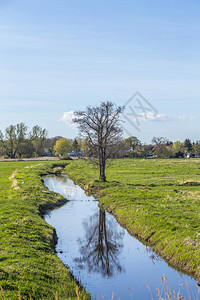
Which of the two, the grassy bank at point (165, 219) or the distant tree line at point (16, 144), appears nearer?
the grassy bank at point (165, 219)

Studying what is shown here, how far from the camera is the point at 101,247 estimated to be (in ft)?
63.2

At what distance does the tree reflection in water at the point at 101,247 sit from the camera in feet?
52.4

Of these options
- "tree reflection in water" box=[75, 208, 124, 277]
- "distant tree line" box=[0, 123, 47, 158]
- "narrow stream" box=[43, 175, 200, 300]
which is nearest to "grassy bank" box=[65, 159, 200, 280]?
"narrow stream" box=[43, 175, 200, 300]

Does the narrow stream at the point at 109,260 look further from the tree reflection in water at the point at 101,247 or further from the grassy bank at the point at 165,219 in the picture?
the grassy bank at the point at 165,219

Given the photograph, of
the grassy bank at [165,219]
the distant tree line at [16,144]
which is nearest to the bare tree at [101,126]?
the grassy bank at [165,219]

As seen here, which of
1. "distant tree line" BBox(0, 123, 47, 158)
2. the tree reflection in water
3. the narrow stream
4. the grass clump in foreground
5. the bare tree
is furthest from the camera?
"distant tree line" BBox(0, 123, 47, 158)

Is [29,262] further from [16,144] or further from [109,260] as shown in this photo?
[16,144]

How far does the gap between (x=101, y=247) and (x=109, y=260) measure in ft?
7.55

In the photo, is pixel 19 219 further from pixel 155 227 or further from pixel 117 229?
pixel 155 227

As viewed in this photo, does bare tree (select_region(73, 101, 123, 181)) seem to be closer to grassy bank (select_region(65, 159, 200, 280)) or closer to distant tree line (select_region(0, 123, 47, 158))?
grassy bank (select_region(65, 159, 200, 280))

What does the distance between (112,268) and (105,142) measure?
27.6 m

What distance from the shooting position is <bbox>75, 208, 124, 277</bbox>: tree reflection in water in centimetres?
1597

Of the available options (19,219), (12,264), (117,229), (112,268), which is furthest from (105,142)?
(12,264)

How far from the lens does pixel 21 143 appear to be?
12562 centimetres
